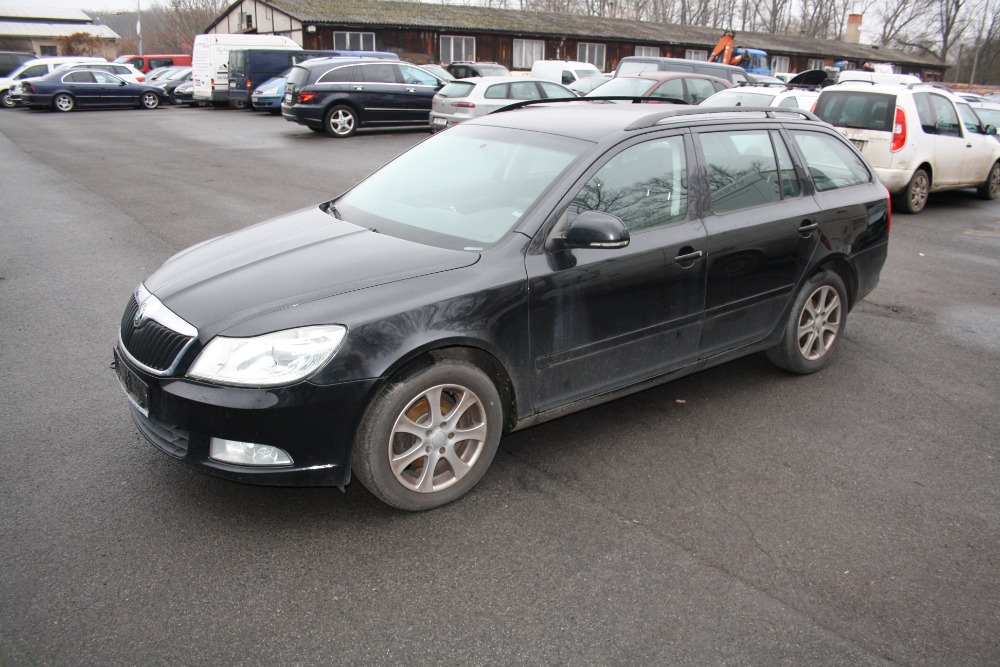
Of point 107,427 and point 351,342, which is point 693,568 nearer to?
point 351,342

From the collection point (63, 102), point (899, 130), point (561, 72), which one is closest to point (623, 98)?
point (899, 130)

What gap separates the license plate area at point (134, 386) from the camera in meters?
3.38

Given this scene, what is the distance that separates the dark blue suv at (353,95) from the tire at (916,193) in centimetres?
1241

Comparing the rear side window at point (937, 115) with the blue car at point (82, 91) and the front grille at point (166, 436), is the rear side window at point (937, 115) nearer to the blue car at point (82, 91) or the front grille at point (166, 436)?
the front grille at point (166, 436)

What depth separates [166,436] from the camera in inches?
132

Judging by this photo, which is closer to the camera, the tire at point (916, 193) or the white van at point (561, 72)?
the tire at point (916, 193)

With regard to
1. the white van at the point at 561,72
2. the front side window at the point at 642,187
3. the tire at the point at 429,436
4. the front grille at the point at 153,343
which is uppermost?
the white van at the point at 561,72

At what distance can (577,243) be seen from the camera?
367 centimetres

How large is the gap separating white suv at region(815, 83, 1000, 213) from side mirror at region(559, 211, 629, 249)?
9073 mm

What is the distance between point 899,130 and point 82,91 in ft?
85.4

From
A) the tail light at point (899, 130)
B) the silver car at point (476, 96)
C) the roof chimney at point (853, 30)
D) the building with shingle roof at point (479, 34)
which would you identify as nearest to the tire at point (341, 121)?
the silver car at point (476, 96)

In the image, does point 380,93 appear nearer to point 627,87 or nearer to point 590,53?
point 627,87

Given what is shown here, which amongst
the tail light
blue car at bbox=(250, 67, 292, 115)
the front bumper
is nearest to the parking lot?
the front bumper

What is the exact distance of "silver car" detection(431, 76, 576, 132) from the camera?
677 inches
